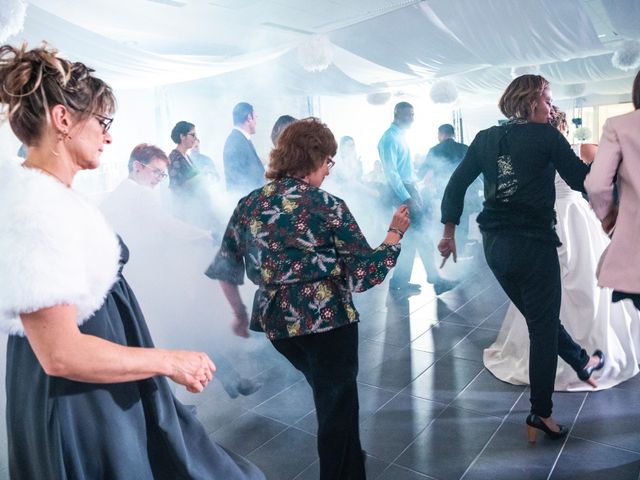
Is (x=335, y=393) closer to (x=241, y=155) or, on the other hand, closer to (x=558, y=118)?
(x=558, y=118)

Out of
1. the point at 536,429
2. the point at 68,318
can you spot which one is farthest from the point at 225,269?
the point at 536,429

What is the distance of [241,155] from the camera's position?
9.75ft

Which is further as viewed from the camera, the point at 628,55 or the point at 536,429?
the point at 628,55

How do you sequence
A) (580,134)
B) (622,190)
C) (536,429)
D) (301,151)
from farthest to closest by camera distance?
(580,134) → (536,429) → (301,151) → (622,190)

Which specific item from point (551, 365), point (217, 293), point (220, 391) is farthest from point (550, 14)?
point (220, 391)

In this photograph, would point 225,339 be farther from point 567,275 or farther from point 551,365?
point 567,275

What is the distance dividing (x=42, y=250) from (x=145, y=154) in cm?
152

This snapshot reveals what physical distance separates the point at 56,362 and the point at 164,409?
1.01 feet

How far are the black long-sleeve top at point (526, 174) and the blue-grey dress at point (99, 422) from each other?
1.49 metres

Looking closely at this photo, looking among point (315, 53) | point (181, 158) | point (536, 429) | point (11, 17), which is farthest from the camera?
point (315, 53)

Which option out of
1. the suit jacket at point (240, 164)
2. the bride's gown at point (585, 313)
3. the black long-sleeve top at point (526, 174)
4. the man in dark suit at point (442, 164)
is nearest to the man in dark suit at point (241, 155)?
the suit jacket at point (240, 164)

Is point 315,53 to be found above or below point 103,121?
above

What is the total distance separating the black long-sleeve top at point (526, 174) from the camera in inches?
75.4

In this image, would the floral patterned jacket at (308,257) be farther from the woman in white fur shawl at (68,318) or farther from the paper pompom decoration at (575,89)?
the paper pompom decoration at (575,89)
